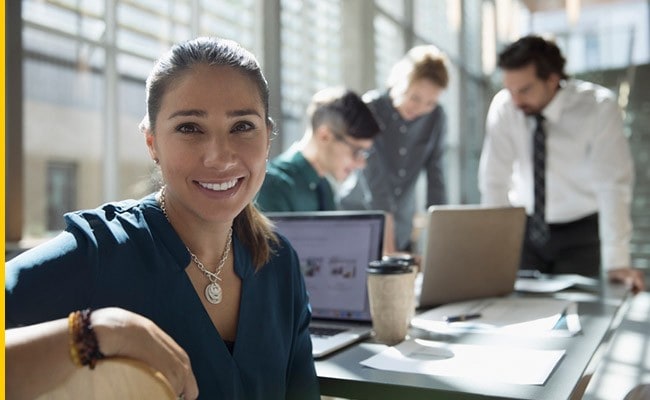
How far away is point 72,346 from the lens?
1.97ft

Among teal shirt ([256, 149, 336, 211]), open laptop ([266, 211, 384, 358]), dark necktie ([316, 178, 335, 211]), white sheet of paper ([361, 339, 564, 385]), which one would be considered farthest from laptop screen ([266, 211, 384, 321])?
dark necktie ([316, 178, 335, 211])

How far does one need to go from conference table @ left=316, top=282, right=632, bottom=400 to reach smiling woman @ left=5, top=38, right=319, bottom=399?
Answer: 0.07m

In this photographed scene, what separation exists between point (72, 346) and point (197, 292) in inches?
17.9

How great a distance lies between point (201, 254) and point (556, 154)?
2.07m

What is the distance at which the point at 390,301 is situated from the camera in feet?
4.47

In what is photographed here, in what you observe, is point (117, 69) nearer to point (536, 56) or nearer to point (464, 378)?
point (536, 56)

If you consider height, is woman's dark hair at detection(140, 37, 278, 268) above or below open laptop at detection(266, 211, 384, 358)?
above

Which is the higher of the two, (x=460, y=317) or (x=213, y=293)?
(x=213, y=293)

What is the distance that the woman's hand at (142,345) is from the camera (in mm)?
608

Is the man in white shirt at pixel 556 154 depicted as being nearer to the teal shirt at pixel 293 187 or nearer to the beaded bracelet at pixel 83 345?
the teal shirt at pixel 293 187

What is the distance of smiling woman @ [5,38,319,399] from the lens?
860mm

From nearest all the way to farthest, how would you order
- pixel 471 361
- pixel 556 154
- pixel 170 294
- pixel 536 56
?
pixel 170 294 → pixel 471 361 → pixel 536 56 → pixel 556 154

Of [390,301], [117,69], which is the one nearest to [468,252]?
[390,301]

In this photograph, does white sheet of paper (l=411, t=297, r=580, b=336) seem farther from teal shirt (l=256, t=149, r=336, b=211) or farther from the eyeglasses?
the eyeglasses
